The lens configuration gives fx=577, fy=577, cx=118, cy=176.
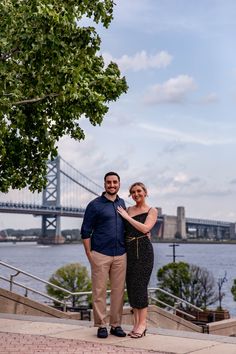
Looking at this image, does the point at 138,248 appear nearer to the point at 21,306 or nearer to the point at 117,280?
the point at 117,280

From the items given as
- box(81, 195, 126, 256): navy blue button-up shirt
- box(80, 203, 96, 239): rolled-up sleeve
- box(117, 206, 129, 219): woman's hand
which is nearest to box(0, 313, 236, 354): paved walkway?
box(81, 195, 126, 256): navy blue button-up shirt

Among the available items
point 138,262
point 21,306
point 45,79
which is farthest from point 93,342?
point 21,306

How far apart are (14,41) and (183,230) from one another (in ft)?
490

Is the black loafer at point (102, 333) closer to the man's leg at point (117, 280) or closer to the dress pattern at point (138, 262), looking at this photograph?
the man's leg at point (117, 280)

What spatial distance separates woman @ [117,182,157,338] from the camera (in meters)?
7.32

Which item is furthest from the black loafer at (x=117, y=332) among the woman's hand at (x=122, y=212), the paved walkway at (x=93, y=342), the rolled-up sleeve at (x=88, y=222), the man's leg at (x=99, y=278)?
the woman's hand at (x=122, y=212)

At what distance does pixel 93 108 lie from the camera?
10602 millimetres

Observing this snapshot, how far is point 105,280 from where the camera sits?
7.36 metres

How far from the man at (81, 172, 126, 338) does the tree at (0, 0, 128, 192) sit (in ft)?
7.94

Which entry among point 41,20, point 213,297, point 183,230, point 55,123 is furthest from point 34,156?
point 183,230

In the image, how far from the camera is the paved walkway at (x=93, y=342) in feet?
22.1

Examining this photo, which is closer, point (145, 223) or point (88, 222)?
point (145, 223)

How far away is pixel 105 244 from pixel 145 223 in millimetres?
572

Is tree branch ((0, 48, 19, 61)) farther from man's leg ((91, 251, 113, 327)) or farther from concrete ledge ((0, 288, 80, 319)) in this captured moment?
concrete ledge ((0, 288, 80, 319))
